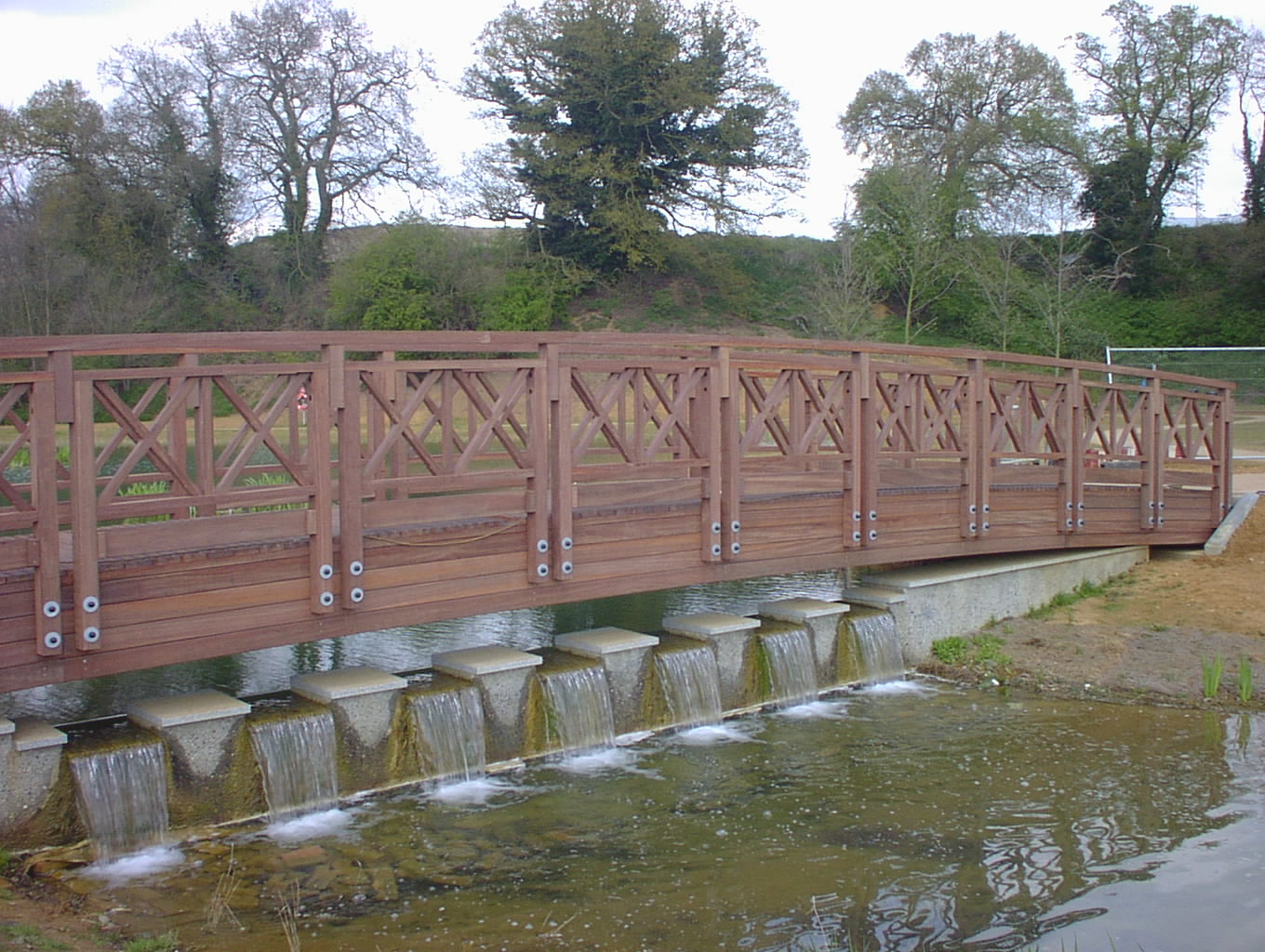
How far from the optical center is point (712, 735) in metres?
10.8

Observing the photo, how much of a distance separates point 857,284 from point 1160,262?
Result: 14.8 meters

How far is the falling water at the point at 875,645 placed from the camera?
41.3 ft

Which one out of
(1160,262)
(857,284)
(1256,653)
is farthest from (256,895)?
(1160,262)

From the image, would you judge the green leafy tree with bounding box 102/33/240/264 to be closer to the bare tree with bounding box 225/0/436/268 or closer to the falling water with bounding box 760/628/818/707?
the bare tree with bounding box 225/0/436/268

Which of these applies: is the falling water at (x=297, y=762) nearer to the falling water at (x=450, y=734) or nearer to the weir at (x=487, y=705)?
the weir at (x=487, y=705)

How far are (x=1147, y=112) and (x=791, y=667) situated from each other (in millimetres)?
45197

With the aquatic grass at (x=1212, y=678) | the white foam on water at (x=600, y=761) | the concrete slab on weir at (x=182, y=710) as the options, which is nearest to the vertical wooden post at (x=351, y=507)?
the concrete slab on weir at (x=182, y=710)

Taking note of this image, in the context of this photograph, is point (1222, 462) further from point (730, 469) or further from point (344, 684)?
point (344, 684)

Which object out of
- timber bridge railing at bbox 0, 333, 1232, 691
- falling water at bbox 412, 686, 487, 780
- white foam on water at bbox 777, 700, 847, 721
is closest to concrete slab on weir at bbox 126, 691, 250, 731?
timber bridge railing at bbox 0, 333, 1232, 691

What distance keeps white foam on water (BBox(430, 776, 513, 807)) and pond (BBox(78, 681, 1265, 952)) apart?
0.03m

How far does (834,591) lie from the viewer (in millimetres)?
16375

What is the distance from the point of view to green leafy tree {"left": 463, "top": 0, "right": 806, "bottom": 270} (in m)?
43.7

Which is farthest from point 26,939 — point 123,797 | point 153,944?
point 123,797

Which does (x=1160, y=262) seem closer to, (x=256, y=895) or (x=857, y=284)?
(x=857, y=284)
